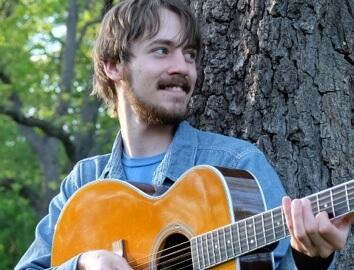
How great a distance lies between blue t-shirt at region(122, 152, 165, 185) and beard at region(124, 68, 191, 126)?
0.42ft

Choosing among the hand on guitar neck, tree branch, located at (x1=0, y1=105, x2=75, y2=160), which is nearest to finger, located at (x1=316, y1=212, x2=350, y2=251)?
the hand on guitar neck

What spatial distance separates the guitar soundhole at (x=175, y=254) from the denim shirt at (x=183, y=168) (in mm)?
268

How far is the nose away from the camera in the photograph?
12.2ft

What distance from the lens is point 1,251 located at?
1783 centimetres

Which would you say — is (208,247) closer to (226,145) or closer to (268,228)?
(268,228)

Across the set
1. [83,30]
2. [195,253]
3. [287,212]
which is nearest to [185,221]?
[195,253]

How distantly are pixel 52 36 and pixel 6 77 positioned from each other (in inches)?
91.6

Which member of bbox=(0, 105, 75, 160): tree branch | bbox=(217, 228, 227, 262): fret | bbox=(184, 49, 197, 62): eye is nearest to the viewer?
bbox=(217, 228, 227, 262): fret

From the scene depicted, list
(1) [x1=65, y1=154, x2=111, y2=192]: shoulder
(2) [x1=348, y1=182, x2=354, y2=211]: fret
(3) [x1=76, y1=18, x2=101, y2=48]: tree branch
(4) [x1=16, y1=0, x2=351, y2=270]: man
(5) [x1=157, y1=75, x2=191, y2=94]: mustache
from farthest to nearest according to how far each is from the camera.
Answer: (3) [x1=76, y1=18, x2=101, y2=48]: tree branch < (1) [x1=65, y1=154, x2=111, y2=192]: shoulder < (5) [x1=157, y1=75, x2=191, y2=94]: mustache < (4) [x1=16, y1=0, x2=351, y2=270]: man < (2) [x1=348, y1=182, x2=354, y2=211]: fret

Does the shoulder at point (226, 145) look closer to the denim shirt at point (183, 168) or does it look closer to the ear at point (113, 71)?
the denim shirt at point (183, 168)

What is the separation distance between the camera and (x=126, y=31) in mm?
3920

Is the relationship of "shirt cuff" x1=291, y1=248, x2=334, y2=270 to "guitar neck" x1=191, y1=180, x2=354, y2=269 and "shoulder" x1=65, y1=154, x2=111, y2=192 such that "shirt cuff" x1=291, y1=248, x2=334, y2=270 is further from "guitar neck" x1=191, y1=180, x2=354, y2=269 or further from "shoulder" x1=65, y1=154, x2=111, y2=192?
"shoulder" x1=65, y1=154, x2=111, y2=192

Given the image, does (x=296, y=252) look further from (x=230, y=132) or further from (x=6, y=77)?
(x=6, y=77)

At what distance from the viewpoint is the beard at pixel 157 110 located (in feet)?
12.2
